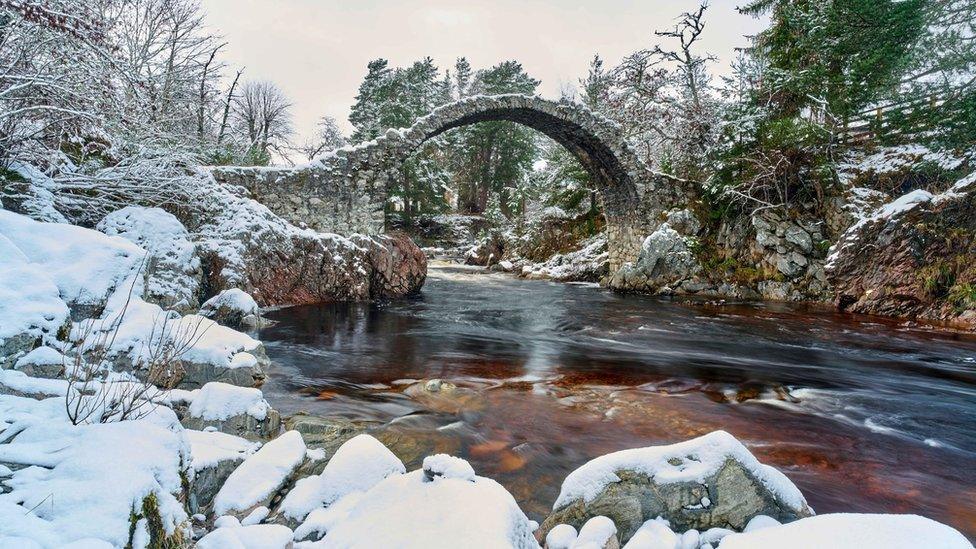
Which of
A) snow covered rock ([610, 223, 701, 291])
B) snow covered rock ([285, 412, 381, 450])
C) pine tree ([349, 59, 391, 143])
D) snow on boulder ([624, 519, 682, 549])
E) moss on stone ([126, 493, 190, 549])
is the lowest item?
snow covered rock ([285, 412, 381, 450])

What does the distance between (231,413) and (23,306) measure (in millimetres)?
1444

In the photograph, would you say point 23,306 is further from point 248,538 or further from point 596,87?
point 596,87

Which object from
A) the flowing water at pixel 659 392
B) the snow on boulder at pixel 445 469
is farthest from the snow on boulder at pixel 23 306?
the snow on boulder at pixel 445 469

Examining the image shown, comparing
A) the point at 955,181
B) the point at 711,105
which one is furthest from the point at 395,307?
the point at 711,105

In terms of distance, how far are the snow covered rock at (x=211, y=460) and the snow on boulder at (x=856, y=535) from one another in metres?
2.51

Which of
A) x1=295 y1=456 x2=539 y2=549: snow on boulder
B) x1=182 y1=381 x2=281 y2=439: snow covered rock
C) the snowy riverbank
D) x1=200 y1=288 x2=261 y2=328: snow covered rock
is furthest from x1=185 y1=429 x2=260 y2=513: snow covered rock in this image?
x1=200 y1=288 x2=261 y2=328: snow covered rock

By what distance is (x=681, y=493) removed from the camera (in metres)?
2.27

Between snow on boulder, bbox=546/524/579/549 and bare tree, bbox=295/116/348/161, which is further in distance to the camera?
bare tree, bbox=295/116/348/161

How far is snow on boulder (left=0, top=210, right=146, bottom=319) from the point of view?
3.54 metres

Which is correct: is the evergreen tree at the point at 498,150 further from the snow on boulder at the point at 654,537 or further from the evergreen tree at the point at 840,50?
the snow on boulder at the point at 654,537

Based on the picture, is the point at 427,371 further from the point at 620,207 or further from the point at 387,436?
the point at 620,207

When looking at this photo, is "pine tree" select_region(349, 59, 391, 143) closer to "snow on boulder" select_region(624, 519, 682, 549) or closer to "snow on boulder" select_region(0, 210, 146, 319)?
"snow on boulder" select_region(0, 210, 146, 319)

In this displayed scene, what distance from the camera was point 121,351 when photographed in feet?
12.2

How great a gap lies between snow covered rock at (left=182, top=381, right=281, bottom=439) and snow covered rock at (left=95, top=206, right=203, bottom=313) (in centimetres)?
386
